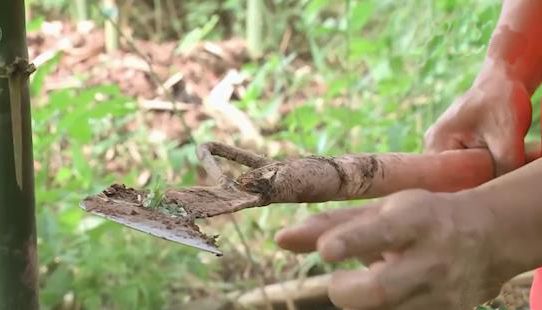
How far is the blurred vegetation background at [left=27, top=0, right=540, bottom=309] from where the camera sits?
1242mm

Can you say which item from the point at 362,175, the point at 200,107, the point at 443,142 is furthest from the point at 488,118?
the point at 200,107

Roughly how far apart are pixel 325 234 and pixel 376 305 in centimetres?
4

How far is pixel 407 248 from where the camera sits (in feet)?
1.29

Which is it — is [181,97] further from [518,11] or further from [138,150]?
[518,11]

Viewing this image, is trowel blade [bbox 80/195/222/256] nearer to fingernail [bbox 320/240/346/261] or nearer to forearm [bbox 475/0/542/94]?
fingernail [bbox 320/240/346/261]

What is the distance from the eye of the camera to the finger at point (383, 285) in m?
0.38

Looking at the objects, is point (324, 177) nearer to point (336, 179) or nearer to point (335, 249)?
point (336, 179)

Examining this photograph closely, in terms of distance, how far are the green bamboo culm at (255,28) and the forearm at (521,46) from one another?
2125mm

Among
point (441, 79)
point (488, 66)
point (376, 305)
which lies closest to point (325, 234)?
point (376, 305)

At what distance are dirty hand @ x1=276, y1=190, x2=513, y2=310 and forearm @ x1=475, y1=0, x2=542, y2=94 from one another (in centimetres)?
31

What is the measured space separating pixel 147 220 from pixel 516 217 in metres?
0.18

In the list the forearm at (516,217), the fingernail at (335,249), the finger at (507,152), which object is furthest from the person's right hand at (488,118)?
the fingernail at (335,249)

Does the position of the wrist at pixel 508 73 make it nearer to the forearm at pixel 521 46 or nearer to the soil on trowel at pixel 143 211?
the forearm at pixel 521 46

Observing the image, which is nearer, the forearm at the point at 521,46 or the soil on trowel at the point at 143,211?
the soil on trowel at the point at 143,211
